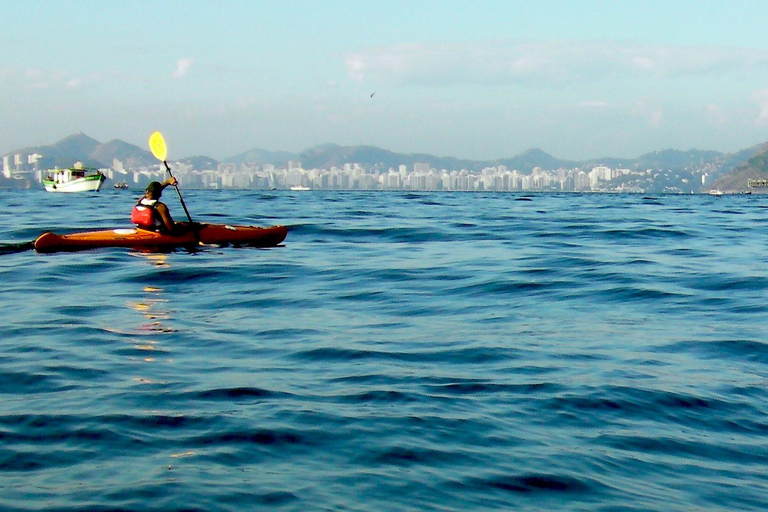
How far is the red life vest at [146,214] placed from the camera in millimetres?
21666

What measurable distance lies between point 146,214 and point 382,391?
47.6ft

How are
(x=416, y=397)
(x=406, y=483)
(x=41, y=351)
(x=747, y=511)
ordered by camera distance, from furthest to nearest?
1. (x=41, y=351)
2. (x=416, y=397)
3. (x=406, y=483)
4. (x=747, y=511)

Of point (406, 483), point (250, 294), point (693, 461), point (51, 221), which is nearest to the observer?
point (406, 483)

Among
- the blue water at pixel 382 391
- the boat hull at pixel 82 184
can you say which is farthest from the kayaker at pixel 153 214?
the boat hull at pixel 82 184

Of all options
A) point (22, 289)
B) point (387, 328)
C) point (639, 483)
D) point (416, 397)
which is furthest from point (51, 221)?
point (639, 483)

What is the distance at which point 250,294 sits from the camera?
15.2 meters

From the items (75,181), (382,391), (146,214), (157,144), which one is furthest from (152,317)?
(75,181)

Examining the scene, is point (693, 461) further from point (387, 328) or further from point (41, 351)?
point (41, 351)

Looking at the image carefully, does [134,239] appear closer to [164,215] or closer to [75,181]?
[164,215]

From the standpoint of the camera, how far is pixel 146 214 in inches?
858

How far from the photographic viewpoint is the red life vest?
853 inches

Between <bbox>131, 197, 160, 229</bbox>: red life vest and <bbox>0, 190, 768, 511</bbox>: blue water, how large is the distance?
4.02 m

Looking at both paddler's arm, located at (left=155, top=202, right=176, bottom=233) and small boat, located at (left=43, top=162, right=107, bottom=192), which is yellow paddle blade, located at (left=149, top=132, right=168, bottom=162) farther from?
small boat, located at (left=43, top=162, right=107, bottom=192)

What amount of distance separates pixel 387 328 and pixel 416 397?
12.0 feet
